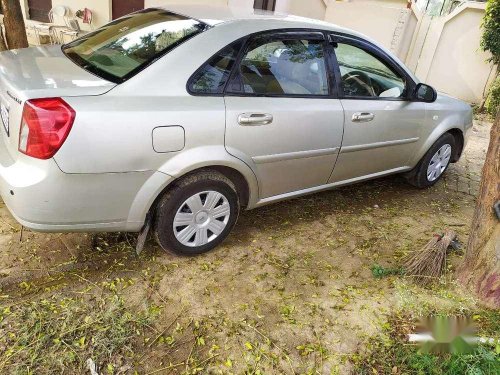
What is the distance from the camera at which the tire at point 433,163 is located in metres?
4.26

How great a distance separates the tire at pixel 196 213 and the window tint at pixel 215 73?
55 cm

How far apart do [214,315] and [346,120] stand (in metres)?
1.82

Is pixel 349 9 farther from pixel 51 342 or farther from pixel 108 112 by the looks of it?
pixel 51 342

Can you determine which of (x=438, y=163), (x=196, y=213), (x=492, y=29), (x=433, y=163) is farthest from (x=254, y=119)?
(x=492, y=29)

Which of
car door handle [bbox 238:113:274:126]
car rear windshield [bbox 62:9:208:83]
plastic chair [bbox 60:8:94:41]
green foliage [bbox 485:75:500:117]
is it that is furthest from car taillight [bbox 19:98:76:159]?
green foliage [bbox 485:75:500:117]

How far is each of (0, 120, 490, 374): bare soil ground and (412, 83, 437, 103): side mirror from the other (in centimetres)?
126

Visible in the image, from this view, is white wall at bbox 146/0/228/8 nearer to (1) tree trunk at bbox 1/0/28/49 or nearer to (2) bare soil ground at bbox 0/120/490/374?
(1) tree trunk at bbox 1/0/28/49

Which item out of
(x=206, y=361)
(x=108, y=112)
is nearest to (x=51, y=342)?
(x=206, y=361)

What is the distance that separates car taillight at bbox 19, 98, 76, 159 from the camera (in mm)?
2079

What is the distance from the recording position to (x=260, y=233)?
3371 mm

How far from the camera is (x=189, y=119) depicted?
95.1 inches

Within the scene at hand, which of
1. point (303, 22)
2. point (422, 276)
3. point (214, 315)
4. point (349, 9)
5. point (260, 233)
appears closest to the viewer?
point (214, 315)

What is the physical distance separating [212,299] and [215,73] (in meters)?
1.46

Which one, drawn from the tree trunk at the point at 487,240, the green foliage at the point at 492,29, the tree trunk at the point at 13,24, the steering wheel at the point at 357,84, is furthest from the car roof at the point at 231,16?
the green foliage at the point at 492,29
